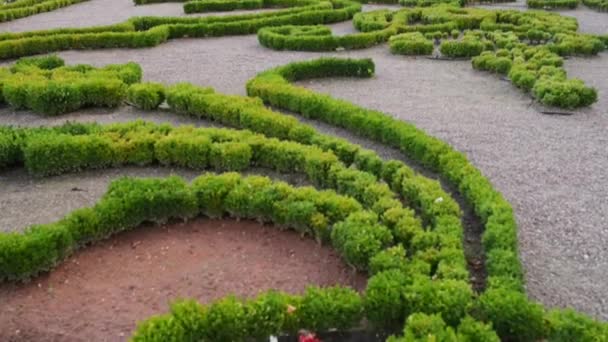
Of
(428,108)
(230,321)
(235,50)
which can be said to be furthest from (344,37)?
(230,321)

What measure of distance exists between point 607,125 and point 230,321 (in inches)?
335

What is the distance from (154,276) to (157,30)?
13659mm

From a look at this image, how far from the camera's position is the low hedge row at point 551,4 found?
2375cm

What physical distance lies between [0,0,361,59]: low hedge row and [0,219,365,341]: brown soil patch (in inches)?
480

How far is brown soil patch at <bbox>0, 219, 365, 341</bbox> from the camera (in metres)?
6.73

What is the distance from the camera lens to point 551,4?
2380 cm

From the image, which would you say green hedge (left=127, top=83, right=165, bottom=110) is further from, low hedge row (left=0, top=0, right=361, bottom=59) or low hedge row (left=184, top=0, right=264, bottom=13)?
low hedge row (left=184, top=0, right=264, bottom=13)

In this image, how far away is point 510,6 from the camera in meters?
24.8

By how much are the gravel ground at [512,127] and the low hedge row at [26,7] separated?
7540mm

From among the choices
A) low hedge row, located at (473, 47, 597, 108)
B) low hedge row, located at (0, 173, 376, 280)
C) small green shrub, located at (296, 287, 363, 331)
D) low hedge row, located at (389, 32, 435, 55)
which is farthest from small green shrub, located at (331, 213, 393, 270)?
low hedge row, located at (389, 32, 435, 55)

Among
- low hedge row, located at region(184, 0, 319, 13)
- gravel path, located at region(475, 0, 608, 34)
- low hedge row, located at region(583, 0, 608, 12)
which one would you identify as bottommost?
gravel path, located at region(475, 0, 608, 34)

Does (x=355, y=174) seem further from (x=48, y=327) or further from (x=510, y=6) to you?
(x=510, y=6)

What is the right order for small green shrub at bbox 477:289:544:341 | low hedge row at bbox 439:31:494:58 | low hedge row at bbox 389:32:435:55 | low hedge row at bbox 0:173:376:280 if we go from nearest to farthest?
small green shrub at bbox 477:289:544:341 < low hedge row at bbox 0:173:376:280 < low hedge row at bbox 439:31:494:58 < low hedge row at bbox 389:32:435:55

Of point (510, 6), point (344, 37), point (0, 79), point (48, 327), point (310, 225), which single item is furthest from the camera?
point (510, 6)
